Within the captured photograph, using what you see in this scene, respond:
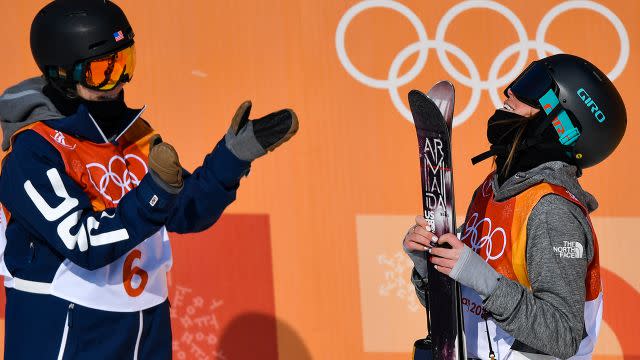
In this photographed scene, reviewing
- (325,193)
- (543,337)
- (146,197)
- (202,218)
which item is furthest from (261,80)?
(543,337)

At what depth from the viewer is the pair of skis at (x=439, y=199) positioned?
2809 mm

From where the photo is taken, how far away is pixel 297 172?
4.33 meters


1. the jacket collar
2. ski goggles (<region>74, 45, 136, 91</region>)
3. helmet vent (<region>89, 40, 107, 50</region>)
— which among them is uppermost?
helmet vent (<region>89, 40, 107, 50</region>)

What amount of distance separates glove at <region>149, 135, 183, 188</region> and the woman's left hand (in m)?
0.74

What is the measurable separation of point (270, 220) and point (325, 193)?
0.87ft

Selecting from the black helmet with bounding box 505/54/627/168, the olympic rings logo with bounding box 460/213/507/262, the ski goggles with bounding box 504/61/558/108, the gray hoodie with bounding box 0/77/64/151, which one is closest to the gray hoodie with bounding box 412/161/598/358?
the olympic rings logo with bounding box 460/213/507/262

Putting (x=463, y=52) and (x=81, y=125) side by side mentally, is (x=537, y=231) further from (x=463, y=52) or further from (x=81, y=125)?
(x=463, y=52)

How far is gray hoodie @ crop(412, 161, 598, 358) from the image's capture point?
2609 millimetres

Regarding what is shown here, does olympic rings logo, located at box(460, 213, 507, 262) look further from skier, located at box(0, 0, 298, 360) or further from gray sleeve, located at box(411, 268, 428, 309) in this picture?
skier, located at box(0, 0, 298, 360)

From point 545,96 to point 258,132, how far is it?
84cm

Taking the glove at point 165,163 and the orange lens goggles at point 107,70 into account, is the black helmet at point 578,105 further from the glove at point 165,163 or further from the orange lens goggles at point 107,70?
the orange lens goggles at point 107,70

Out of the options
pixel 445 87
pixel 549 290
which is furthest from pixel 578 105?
pixel 549 290

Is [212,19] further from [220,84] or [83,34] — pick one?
[83,34]

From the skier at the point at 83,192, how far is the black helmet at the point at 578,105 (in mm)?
726
